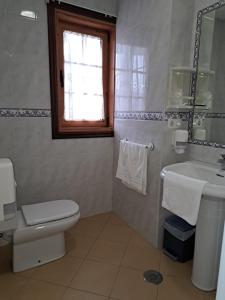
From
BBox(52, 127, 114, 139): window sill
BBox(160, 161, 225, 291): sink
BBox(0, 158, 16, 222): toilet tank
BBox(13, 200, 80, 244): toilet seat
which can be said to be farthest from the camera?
BBox(52, 127, 114, 139): window sill

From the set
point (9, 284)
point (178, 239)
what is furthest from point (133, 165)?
point (9, 284)

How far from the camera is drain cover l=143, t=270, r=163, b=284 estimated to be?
1.53 meters

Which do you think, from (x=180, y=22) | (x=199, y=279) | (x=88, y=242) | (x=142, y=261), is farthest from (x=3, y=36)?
(x=199, y=279)

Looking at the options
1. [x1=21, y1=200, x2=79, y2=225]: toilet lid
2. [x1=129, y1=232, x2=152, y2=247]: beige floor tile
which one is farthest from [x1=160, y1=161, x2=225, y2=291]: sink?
[x1=21, y1=200, x2=79, y2=225]: toilet lid

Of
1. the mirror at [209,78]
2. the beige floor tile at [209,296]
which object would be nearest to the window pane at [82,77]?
the mirror at [209,78]

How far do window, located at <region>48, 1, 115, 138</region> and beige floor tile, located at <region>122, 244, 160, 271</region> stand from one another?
1.15 m

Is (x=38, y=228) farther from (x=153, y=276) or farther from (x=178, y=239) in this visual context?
(x=178, y=239)

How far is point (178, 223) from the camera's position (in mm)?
1748

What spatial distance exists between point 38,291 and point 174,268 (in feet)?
3.24

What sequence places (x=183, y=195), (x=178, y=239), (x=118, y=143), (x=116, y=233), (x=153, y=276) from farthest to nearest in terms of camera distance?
(x=118, y=143) < (x=116, y=233) < (x=178, y=239) < (x=153, y=276) < (x=183, y=195)

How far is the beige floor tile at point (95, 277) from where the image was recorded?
1458 mm

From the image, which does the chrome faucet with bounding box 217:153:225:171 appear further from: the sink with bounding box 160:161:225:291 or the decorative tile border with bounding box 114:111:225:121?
the decorative tile border with bounding box 114:111:225:121

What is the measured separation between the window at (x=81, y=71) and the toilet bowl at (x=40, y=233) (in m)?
0.72

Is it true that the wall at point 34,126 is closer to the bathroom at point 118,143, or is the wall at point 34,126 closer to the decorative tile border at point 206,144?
the bathroom at point 118,143
